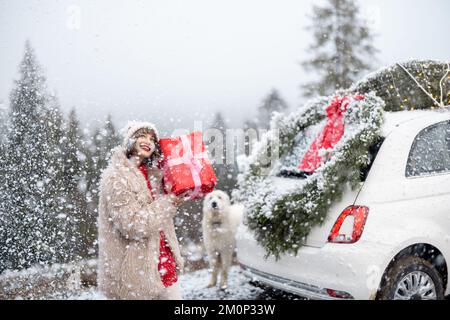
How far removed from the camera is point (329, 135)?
156 inches

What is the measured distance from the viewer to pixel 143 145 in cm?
300

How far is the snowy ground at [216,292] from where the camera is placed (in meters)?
4.68

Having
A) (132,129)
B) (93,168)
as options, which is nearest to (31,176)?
(93,168)

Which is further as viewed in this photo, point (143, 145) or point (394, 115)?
point (394, 115)

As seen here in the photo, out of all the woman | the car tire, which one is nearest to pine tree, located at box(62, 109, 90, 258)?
the woman

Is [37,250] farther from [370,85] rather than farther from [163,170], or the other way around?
[370,85]

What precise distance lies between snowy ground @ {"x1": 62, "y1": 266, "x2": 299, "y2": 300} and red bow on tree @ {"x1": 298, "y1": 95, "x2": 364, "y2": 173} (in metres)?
1.64

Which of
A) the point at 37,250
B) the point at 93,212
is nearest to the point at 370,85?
the point at 93,212

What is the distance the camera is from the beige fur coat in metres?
2.74

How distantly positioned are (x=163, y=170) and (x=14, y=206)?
119 inches

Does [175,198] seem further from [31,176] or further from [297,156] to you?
[31,176]

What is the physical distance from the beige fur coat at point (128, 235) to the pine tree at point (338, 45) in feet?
44.0

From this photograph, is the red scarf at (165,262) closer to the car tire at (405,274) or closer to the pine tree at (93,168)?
the car tire at (405,274)

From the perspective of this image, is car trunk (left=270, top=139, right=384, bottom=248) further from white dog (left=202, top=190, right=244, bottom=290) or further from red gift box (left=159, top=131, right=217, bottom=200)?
white dog (left=202, top=190, right=244, bottom=290)
